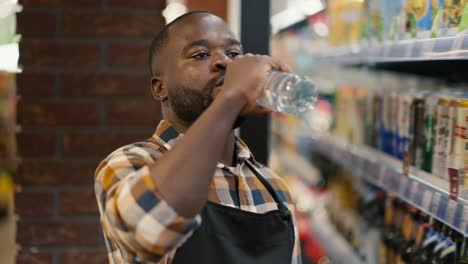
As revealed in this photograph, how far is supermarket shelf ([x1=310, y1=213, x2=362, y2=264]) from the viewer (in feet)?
11.2

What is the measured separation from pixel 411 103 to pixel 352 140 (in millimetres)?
1005

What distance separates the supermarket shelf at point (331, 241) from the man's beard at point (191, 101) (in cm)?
191

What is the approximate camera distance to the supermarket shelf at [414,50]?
1.76m

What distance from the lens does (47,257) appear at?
247 centimetres

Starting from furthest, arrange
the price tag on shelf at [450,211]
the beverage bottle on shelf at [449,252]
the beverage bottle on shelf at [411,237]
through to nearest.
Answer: the beverage bottle on shelf at [411,237] → the beverage bottle on shelf at [449,252] → the price tag on shelf at [450,211]

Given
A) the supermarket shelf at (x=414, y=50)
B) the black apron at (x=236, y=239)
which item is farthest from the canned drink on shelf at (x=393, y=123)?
the black apron at (x=236, y=239)

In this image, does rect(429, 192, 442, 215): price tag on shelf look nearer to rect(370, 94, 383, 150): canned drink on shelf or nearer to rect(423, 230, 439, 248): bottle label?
rect(423, 230, 439, 248): bottle label

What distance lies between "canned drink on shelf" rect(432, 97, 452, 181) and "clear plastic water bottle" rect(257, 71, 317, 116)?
0.74 m

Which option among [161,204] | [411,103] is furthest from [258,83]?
[411,103]

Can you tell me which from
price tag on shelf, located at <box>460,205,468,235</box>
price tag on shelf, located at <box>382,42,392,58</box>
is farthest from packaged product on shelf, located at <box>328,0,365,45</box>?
price tag on shelf, located at <box>460,205,468,235</box>

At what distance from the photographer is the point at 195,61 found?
4.97ft

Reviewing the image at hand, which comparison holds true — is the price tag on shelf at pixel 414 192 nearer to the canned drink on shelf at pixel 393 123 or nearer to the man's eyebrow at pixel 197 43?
the canned drink on shelf at pixel 393 123

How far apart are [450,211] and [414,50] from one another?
510mm

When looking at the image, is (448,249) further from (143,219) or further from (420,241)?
(143,219)
